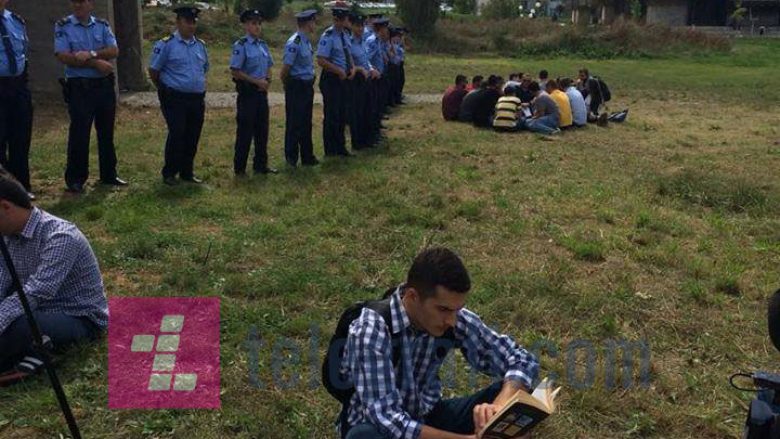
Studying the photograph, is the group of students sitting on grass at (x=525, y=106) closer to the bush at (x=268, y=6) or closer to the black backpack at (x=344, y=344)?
the black backpack at (x=344, y=344)

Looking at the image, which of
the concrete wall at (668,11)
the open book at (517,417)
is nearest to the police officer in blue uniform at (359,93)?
the open book at (517,417)

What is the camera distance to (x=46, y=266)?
375 centimetres

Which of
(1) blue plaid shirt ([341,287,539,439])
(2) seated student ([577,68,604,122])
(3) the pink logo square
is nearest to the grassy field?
(3) the pink logo square

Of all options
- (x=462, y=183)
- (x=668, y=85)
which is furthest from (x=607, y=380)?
(x=668, y=85)

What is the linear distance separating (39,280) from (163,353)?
29.5 inches

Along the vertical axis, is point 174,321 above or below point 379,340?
below

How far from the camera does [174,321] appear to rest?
14.9 feet

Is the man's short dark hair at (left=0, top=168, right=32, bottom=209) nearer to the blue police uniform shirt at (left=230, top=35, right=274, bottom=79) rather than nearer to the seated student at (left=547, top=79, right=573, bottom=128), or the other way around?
the blue police uniform shirt at (left=230, top=35, right=274, bottom=79)

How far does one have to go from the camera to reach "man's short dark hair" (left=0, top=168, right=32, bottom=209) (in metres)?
3.59

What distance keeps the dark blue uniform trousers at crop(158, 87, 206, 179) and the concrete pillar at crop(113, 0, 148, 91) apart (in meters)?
8.55

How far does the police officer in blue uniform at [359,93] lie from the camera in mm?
10016

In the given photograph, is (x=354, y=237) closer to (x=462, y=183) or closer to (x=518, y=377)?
(x=462, y=183)

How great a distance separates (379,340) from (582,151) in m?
8.74

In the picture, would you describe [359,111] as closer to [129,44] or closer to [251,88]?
[251,88]
